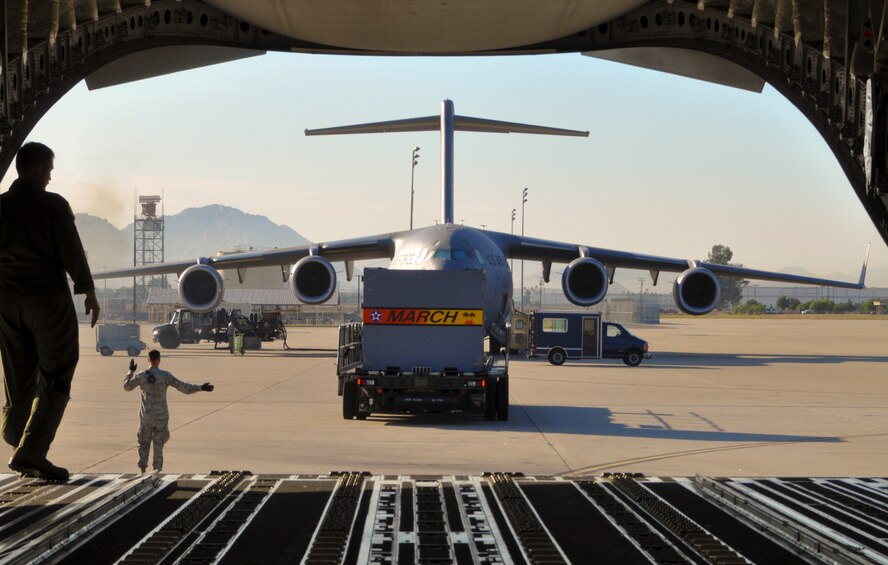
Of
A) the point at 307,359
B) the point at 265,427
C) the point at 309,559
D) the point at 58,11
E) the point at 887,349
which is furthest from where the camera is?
the point at 887,349

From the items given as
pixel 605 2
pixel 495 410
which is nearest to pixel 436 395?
pixel 495 410

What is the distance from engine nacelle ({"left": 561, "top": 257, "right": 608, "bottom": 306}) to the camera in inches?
1168

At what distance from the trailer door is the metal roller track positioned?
24891 millimetres

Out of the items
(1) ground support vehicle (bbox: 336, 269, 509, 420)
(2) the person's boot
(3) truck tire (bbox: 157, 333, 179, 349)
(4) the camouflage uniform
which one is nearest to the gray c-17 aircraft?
(3) truck tire (bbox: 157, 333, 179, 349)

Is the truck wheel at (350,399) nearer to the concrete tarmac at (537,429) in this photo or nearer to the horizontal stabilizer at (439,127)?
the concrete tarmac at (537,429)

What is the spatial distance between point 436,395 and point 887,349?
115 feet

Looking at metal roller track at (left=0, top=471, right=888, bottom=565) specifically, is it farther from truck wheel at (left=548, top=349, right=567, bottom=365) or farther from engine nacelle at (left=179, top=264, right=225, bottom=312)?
engine nacelle at (left=179, top=264, right=225, bottom=312)

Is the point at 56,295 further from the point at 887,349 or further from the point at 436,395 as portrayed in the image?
the point at 887,349

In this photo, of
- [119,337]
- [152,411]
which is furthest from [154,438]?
[119,337]

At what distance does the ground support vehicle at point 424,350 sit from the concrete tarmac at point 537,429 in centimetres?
40

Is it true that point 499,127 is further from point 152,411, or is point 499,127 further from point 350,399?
point 152,411

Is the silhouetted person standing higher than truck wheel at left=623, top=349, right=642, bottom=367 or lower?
higher

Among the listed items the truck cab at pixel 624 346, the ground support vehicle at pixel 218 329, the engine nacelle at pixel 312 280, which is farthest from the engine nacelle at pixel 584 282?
the ground support vehicle at pixel 218 329

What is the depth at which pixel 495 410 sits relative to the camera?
16609mm
